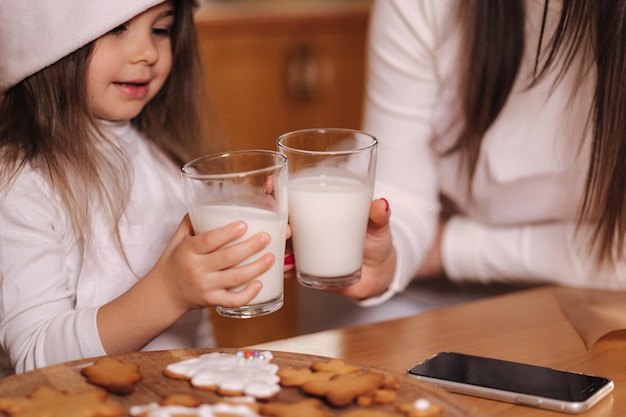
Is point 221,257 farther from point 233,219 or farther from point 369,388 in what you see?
point 369,388

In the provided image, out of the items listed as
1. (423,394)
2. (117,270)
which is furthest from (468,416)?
(117,270)

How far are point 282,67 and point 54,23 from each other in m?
2.22

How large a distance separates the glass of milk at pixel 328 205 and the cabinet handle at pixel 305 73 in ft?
7.44

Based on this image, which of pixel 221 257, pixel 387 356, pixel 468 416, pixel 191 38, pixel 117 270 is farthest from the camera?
pixel 191 38

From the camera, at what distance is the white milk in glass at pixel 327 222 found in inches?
45.6

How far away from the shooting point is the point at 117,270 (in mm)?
1411

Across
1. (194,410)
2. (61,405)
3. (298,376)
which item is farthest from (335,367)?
(61,405)

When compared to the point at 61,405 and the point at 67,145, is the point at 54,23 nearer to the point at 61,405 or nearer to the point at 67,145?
the point at 67,145

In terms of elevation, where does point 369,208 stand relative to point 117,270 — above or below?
above

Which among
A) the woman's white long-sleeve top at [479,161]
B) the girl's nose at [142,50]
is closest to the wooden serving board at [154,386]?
the girl's nose at [142,50]

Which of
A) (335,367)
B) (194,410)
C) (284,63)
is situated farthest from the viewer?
(284,63)

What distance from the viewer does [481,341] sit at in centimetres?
122

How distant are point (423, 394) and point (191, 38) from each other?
0.82 m

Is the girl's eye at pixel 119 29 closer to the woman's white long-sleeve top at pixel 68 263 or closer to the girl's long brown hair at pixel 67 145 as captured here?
the girl's long brown hair at pixel 67 145
